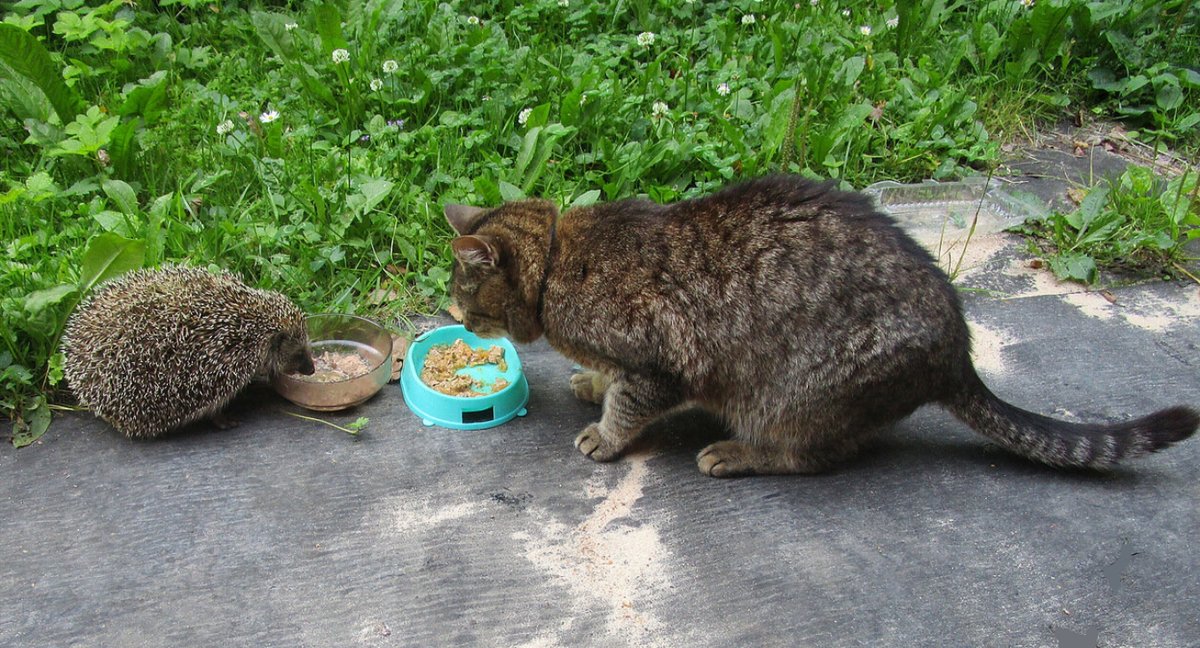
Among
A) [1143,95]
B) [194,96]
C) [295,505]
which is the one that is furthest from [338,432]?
[1143,95]

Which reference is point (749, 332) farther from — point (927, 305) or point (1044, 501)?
point (1044, 501)

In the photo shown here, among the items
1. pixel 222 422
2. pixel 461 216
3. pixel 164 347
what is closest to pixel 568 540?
pixel 461 216

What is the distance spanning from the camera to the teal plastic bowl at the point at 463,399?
399 centimetres

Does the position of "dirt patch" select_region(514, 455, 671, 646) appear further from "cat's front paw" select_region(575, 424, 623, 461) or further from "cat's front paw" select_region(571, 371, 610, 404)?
"cat's front paw" select_region(571, 371, 610, 404)

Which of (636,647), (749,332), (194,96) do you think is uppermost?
(194,96)

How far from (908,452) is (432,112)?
345 cm

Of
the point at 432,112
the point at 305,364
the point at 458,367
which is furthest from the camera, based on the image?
the point at 432,112

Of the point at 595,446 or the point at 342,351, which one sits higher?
the point at 342,351

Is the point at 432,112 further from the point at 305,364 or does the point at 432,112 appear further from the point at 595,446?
the point at 595,446

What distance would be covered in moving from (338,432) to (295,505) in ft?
1.53

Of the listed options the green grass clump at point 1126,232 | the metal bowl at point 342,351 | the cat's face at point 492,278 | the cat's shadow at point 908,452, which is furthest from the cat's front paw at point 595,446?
the green grass clump at point 1126,232

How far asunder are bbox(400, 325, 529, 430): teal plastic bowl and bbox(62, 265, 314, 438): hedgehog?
0.61m

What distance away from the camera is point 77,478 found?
3648mm

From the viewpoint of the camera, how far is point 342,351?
4.50 meters
